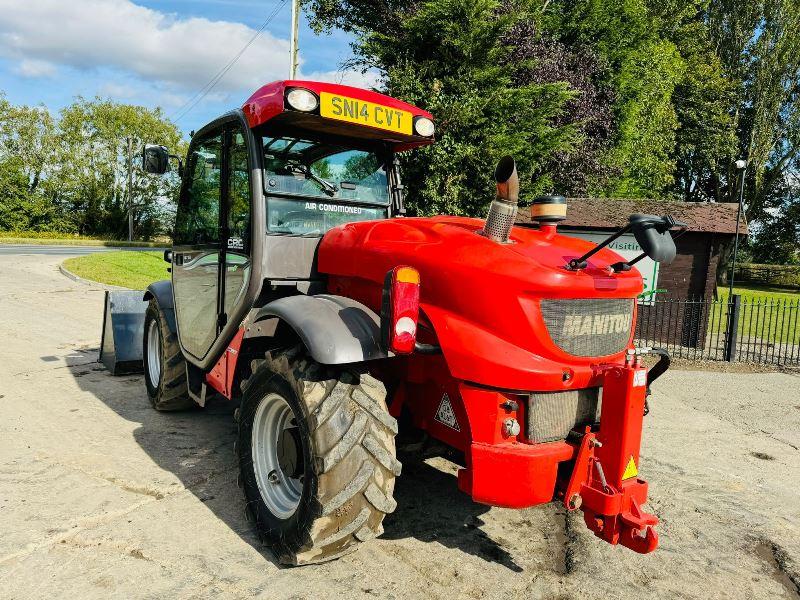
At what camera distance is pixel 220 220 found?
165 inches

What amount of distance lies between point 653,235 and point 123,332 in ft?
18.6

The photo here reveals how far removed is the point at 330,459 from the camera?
2713 mm

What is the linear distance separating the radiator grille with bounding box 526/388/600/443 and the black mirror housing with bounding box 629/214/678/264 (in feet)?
2.45

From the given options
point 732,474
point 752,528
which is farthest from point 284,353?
point 732,474

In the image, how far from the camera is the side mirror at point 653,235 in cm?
256

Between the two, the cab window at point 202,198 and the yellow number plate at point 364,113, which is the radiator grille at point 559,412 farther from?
the cab window at point 202,198

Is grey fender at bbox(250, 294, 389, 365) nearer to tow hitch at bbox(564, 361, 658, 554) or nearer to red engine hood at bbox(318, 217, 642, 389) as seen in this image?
red engine hood at bbox(318, 217, 642, 389)

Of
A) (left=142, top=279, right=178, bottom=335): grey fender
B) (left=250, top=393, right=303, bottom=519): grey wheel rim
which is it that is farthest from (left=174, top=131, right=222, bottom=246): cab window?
(left=250, top=393, right=303, bottom=519): grey wheel rim

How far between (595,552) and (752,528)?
1.21 meters

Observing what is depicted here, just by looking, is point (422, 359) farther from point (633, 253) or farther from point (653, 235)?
point (633, 253)

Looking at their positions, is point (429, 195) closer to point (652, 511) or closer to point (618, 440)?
point (652, 511)

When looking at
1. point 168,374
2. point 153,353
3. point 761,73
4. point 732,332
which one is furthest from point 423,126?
point 761,73

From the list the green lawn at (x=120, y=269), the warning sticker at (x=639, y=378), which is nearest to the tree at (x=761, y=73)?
the green lawn at (x=120, y=269)

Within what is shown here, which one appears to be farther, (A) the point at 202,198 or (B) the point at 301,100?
(A) the point at 202,198
